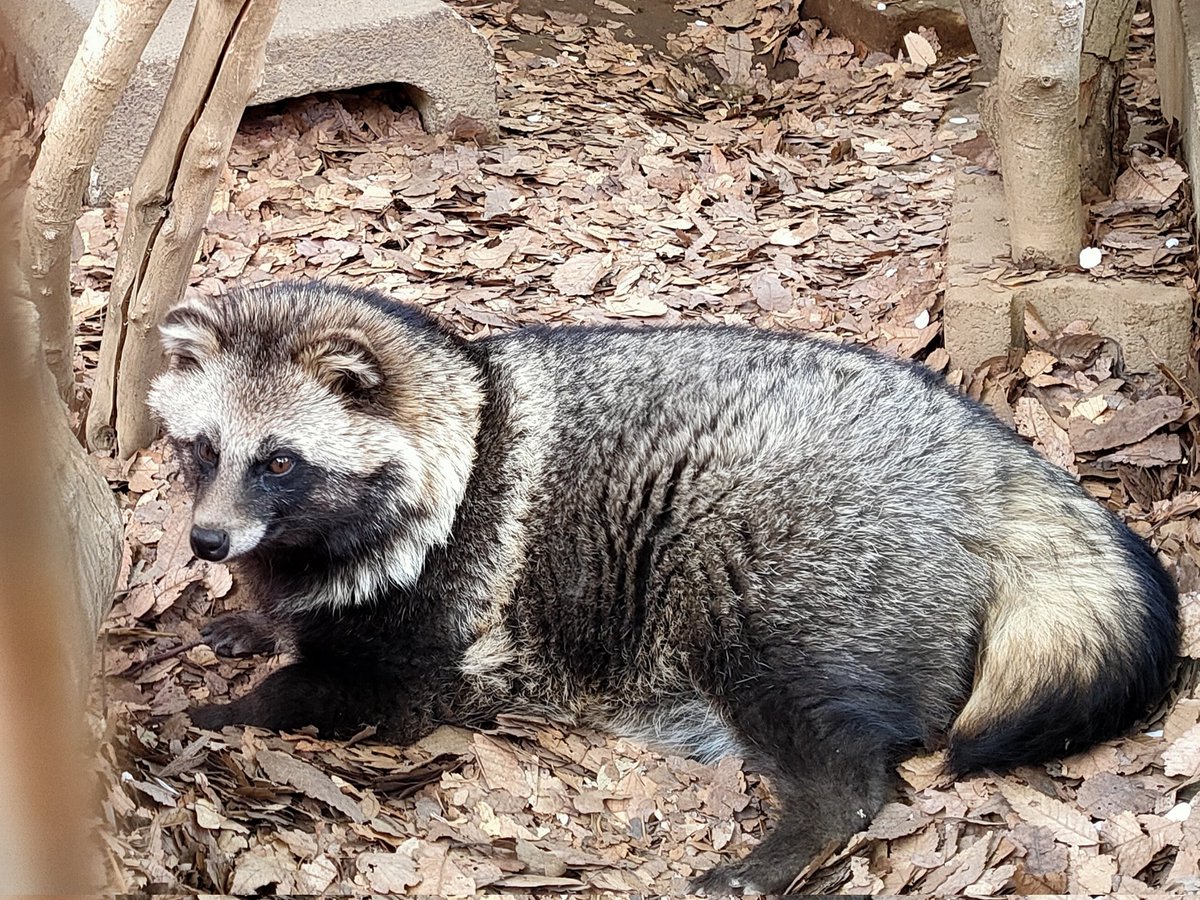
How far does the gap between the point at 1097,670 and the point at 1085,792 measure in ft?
0.94

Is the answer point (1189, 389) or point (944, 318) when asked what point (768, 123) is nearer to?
point (944, 318)

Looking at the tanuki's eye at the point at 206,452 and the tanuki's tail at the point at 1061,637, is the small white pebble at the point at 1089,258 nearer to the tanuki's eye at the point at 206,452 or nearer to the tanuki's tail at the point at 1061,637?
the tanuki's tail at the point at 1061,637

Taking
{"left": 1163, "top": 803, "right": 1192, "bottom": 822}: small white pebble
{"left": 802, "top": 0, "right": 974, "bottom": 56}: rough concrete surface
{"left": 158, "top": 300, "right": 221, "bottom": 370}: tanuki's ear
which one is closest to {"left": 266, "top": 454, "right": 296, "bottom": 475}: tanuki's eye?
{"left": 158, "top": 300, "right": 221, "bottom": 370}: tanuki's ear

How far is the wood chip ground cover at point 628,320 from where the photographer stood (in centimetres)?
294

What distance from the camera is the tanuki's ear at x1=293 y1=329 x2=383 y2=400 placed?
10.7 ft

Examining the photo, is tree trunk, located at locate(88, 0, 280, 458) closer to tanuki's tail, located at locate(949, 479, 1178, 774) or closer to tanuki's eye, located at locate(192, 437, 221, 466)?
tanuki's eye, located at locate(192, 437, 221, 466)

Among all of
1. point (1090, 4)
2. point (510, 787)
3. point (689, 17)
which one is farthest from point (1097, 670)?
point (689, 17)

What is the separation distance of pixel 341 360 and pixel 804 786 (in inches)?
60.6

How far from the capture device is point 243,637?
3.83 meters

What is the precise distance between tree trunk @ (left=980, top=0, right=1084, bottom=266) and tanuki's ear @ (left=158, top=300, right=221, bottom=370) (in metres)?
2.65

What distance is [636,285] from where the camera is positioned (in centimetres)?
523

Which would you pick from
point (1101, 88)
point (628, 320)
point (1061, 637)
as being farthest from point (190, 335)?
point (1101, 88)

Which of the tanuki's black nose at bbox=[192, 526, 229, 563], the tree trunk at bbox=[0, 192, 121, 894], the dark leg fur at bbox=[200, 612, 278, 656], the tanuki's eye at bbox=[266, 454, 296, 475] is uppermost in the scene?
the tree trunk at bbox=[0, 192, 121, 894]

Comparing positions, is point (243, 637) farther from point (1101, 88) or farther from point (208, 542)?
point (1101, 88)
